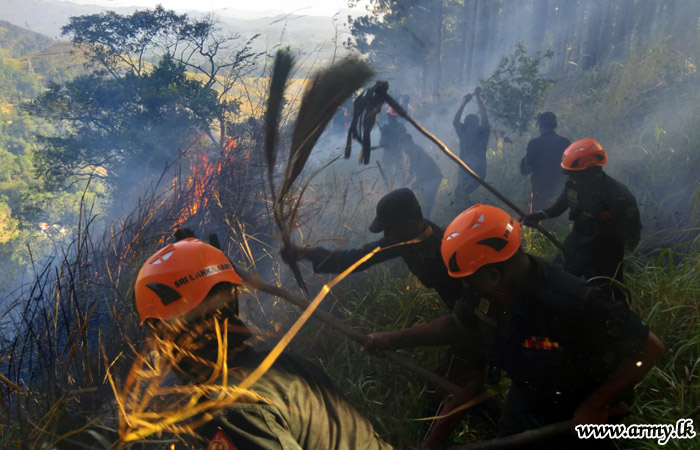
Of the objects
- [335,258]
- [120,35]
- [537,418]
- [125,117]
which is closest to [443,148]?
[335,258]

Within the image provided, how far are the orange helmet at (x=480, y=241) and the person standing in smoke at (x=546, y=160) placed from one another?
440cm

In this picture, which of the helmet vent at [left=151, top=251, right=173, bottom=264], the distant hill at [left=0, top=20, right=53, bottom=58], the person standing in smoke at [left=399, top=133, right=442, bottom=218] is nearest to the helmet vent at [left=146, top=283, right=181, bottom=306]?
the helmet vent at [left=151, top=251, right=173, bottom=264]

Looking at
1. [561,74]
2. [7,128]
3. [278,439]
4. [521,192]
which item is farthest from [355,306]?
[7,128]

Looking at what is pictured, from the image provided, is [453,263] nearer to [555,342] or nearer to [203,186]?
[555,342]

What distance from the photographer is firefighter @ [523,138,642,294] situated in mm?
3459

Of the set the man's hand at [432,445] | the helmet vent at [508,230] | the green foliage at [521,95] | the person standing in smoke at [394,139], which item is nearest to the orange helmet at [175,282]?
the helmet vent at [508,230]

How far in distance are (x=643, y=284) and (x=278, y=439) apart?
11.4 feet

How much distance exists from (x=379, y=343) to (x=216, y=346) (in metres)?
1.04

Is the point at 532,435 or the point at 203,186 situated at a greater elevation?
the point at 203,186

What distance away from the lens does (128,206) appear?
492 inches

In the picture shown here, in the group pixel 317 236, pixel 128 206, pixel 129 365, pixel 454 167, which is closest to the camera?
pixel 129 365

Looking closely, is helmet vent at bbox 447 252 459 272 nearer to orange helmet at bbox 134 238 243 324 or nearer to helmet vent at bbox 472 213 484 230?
helmet vent at bbox 472 213 484 230

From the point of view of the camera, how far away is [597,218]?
3.55 meters

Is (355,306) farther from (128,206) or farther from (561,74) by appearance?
(561,74)
